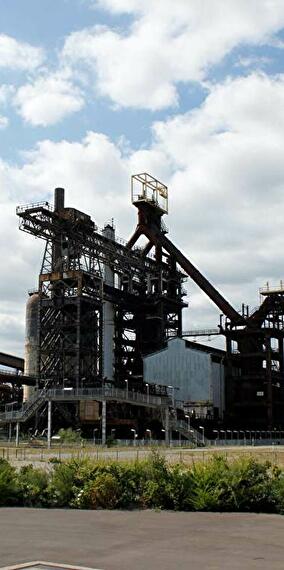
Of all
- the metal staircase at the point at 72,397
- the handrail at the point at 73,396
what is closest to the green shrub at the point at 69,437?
the metal staircase at the point at 72,397

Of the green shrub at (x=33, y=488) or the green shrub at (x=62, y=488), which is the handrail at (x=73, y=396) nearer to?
the green shrub at (x=33, y=488)

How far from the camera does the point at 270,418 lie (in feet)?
281

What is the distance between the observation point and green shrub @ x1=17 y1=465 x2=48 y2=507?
17.8 metres

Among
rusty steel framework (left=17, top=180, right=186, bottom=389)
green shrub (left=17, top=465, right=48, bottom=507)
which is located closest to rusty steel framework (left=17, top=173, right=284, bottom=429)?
rusty steel framework (left=17, top=180, right=186, bottom=389)

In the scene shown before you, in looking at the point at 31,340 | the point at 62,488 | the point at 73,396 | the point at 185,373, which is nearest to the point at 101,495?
the point at 62,488

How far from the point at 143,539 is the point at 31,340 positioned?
251ft

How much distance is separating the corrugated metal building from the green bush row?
6811 centimetres

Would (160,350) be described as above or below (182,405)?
above

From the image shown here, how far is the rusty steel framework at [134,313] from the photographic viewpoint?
3061 inches

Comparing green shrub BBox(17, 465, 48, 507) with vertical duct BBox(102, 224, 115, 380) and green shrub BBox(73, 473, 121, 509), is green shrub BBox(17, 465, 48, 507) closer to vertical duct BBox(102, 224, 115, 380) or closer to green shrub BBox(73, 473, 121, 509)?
green shrub BBox(73, 473, 121, 509)

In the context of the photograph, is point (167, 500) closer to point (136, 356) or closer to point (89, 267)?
point (89, 267)

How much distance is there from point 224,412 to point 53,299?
2777 cm

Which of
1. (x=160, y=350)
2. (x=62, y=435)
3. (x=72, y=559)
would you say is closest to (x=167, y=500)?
(x=72, y=559)

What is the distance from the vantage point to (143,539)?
12.3 meters
